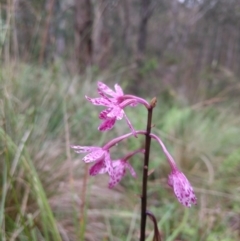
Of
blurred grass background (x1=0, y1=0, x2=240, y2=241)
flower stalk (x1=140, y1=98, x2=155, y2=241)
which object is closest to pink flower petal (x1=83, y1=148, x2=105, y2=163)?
flower stalk (x1=140, y1=98, x2=155, y2=241)

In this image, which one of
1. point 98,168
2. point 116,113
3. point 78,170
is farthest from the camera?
point 78,170

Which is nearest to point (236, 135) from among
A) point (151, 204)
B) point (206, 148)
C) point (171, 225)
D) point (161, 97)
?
point (206, 148)

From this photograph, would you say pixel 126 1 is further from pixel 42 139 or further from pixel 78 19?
pixel 42 139

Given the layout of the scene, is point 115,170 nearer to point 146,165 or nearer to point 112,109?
point 146,165

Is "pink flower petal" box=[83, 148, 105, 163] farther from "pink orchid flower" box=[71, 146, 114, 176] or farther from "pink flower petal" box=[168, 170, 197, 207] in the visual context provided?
"pink flower petal" box=[168, 170, 197, 207]

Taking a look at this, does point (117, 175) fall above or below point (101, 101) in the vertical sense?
below

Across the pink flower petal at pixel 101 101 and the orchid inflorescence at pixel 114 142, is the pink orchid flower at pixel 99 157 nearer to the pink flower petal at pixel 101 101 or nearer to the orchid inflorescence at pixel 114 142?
the orchid inflorescence at pixel 114 142

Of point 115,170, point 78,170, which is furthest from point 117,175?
point 78,170

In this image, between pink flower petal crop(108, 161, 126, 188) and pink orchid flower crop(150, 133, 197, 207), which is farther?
pink flower petal crop(108, 161, 126, 188)

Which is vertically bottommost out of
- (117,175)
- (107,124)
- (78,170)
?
(78,170)
